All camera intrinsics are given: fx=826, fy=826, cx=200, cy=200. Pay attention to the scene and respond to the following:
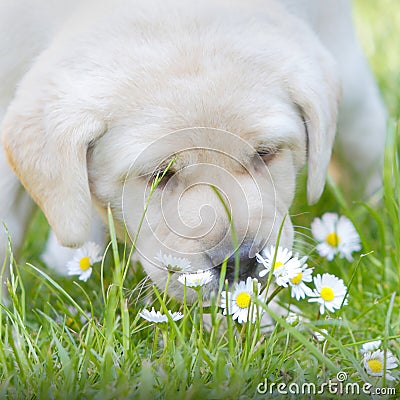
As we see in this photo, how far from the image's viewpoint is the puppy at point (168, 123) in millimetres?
2527

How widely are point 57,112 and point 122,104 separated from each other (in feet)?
0.69

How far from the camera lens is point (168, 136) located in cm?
252

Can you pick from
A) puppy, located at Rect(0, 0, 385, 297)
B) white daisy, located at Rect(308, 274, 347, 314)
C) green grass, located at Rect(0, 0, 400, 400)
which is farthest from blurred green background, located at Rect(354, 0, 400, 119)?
white daisy, located at Rect(308, 274, 347, 314)

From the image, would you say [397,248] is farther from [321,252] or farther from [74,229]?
[74,229]

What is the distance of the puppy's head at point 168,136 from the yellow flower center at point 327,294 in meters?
0.23

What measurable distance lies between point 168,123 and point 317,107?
57cm

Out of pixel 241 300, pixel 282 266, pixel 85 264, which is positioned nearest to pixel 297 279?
pixel 282 266

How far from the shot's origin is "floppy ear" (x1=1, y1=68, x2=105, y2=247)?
2.59m

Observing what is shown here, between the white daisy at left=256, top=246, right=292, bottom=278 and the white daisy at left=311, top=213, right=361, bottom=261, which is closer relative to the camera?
the white daisy at left=256, top=246, right=292, bottom=278

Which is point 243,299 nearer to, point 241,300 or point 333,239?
point 241,300

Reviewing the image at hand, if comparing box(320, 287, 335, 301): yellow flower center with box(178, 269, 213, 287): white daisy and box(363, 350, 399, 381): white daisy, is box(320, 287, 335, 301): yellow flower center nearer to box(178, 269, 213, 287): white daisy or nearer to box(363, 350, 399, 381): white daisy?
box(363, 350, 399, 381): white daisy

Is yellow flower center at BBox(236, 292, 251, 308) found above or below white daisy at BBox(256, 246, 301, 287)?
below

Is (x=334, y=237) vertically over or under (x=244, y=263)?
over

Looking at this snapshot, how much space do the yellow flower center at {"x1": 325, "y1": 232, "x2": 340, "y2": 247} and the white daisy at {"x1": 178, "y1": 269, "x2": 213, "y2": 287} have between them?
→ 762 mm
